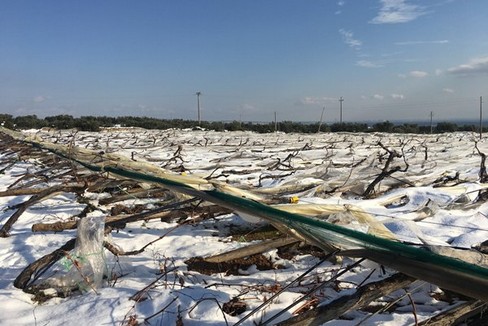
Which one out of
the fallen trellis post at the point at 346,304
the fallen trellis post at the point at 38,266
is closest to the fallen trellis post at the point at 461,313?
the fallen trellis post at the point at 346,304

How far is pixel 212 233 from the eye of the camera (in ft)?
9.36

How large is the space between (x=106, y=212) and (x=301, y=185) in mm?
1697

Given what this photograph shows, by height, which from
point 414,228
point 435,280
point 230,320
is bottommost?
point 230,320

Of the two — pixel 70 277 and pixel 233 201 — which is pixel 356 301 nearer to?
→ pixel 233 201

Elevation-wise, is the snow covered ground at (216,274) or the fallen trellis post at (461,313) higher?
the fallen trellis post at (461,313)

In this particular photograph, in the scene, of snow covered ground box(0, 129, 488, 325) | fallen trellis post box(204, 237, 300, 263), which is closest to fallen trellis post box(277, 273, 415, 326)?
snow covered ground box(0, 129, 488, 325)

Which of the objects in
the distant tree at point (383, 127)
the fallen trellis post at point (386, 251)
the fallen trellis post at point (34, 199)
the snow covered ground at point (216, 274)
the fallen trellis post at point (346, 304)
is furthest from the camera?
the distant tree at point (383, 127)

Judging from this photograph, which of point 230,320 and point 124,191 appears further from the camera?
point 124,191

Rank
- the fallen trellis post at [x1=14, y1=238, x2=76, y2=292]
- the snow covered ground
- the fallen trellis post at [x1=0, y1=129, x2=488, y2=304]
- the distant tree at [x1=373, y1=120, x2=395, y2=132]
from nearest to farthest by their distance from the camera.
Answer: the fallen trellis post at [x1=0, y1=129, x2=488, y2=304] < the snow covered ground < the fallen trellis post at [x1=14, y1=238, x2=76, y2=292] < the distant tree at [x1=373, y1=120, x2=395, y2=132]

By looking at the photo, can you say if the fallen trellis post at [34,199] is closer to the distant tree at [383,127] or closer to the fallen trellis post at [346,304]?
the fallen trellis post at [346,304]

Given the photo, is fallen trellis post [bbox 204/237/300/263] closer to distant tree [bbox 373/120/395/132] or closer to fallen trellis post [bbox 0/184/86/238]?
fallen trellis post [bbox 0/184/86/238]

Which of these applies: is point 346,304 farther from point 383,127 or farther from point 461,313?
point 383,127

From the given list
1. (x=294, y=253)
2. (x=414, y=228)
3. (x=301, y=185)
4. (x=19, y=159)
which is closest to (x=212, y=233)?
(x=294, y=253)

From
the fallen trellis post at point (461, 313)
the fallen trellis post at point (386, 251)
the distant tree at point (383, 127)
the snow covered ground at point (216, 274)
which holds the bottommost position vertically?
the snow covered ground at point (216, 274)
